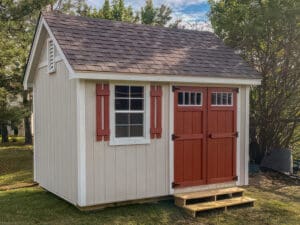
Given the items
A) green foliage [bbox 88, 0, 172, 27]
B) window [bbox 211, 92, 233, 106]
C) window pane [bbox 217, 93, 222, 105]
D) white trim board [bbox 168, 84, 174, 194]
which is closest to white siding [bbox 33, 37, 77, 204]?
white trim board [bbox 168, 84, 174, 194]

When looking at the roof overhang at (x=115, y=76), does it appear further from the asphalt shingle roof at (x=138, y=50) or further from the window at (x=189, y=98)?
the window at (x=189, y=98)

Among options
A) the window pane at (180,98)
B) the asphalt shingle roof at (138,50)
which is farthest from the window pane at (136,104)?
the window pane at (180,98)

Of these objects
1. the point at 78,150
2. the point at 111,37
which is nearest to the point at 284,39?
the point at 111,37

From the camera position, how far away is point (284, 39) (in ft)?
37.1

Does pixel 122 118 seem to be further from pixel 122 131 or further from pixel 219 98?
pixel 219 98

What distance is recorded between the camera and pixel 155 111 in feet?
22.9

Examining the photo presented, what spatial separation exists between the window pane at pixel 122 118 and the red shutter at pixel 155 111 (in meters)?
0.53

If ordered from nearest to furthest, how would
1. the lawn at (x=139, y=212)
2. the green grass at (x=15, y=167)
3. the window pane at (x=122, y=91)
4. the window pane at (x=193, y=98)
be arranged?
the lawn at (x=139, y=212)
the window pane at (x=122, y=91)
the window pane at (x=193, y=98)
the green grass at (x=15, y=167)

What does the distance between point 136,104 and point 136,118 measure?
27 cm

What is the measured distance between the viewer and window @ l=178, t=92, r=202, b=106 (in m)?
7.32

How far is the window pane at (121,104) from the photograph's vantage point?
21.8ft

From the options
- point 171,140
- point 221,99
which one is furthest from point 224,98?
point 171,140

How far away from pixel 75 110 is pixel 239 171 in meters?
4.11

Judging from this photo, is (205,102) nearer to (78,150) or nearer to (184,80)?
(184,80)
